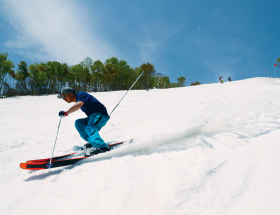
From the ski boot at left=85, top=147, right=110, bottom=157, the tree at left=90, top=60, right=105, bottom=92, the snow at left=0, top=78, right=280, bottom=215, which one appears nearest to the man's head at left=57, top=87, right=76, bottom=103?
the ski boot at left=85, top=147, right=110, bottom=157

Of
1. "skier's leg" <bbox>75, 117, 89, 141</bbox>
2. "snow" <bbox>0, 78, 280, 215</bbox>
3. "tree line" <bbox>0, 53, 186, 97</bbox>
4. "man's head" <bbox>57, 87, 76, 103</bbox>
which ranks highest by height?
"tree line" <bbox>0, 53, 186, 97</bbox>

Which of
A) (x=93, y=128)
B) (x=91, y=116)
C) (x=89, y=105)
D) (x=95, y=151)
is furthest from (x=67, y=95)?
(x=95, y=151)

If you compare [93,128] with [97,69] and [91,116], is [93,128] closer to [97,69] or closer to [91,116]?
[91,116]

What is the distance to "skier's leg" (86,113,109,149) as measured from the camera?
3000mm

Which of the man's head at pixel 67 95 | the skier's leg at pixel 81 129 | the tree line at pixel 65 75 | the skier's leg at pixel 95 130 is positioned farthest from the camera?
the tree line at pixel 65 75

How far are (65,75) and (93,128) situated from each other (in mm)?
46674

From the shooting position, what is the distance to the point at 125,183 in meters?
2.08

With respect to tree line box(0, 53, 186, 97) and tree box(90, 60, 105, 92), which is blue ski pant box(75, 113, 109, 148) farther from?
tree box(90, 60, 105, 92)

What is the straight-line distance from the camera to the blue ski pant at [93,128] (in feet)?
9.86

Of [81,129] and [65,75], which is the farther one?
[65,75]

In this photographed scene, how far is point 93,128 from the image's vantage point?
314 centimetres

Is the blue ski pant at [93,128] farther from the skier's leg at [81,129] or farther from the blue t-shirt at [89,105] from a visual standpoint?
the blue t-shirt at [89,105]

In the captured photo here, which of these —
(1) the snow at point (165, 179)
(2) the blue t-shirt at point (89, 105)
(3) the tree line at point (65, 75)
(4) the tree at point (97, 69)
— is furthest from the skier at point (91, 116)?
(4) the tree at point (97, 69)

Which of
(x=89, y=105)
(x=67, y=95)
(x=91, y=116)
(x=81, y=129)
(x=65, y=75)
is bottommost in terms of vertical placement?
(x=81, y=129)
